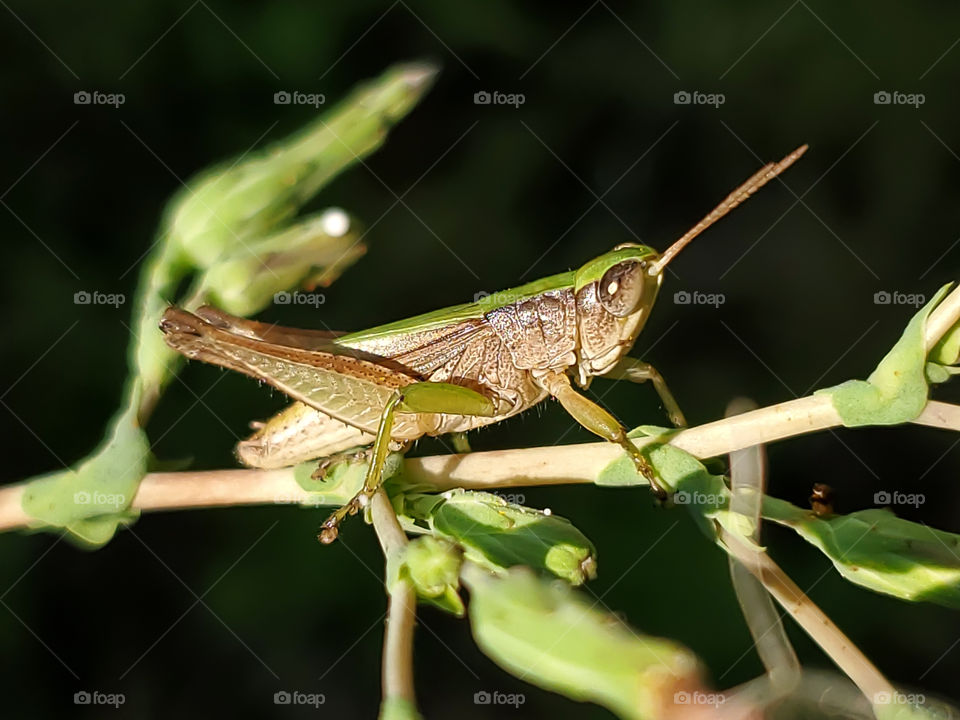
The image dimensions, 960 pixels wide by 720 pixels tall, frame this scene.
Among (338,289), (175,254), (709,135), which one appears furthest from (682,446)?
(709,135)

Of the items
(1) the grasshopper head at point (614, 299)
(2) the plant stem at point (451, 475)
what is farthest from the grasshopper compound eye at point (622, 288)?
(2) the plant stem at point (451, 475)

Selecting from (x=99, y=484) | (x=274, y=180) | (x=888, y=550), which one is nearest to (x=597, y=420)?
(x=888, y=550)

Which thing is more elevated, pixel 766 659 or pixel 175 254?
pixel 175 254

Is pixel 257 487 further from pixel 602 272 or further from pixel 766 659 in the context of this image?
pixel 602 272

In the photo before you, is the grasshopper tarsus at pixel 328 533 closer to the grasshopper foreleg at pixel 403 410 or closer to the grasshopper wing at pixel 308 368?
the grasshopper foreleg at pixel 403 410

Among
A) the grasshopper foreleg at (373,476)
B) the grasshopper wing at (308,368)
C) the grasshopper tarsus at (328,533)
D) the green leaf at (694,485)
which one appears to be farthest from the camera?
the grasshopper wing at (308,368)

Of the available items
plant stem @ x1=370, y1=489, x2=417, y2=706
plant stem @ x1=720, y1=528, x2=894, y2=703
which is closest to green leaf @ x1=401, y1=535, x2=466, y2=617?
plant stem @ x1=370, y1=489, x2=417, y2=706
